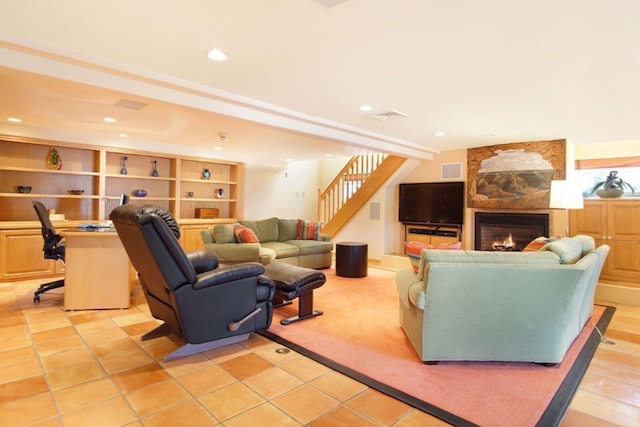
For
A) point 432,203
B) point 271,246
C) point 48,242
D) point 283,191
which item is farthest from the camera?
point 283,191

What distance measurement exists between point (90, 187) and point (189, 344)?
473cm

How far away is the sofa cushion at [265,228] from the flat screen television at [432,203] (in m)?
2.65

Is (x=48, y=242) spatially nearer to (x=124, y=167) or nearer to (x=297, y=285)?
(x=124, y=167)

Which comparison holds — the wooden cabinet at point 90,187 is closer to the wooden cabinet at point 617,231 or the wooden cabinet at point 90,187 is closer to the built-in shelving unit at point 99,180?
the built-in shelving unit at point 99,180

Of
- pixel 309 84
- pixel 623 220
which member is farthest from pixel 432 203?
pixel 309 84

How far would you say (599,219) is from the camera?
508 cm

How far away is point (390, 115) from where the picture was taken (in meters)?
4.14

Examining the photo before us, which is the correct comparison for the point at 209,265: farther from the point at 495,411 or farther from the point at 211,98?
the point at 495,411

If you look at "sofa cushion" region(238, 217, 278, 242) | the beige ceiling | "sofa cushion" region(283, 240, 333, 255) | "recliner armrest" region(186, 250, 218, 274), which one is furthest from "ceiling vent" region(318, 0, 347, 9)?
"sofa cushion" region(238, 217, 278, 242)

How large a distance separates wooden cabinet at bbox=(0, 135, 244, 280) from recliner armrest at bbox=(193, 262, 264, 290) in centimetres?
401

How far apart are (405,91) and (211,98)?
1.88 meters

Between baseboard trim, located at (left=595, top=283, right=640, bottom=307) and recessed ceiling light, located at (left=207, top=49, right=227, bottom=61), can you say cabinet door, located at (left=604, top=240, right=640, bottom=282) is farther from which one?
recessed ceiling light, located at (left=207, top=49, right=227, bottom=61)

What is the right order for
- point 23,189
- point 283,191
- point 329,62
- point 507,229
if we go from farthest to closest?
point 283,191 < point 507,229 < point 23,189 < point 329,62

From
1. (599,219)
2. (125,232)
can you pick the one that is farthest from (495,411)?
(599,219)
